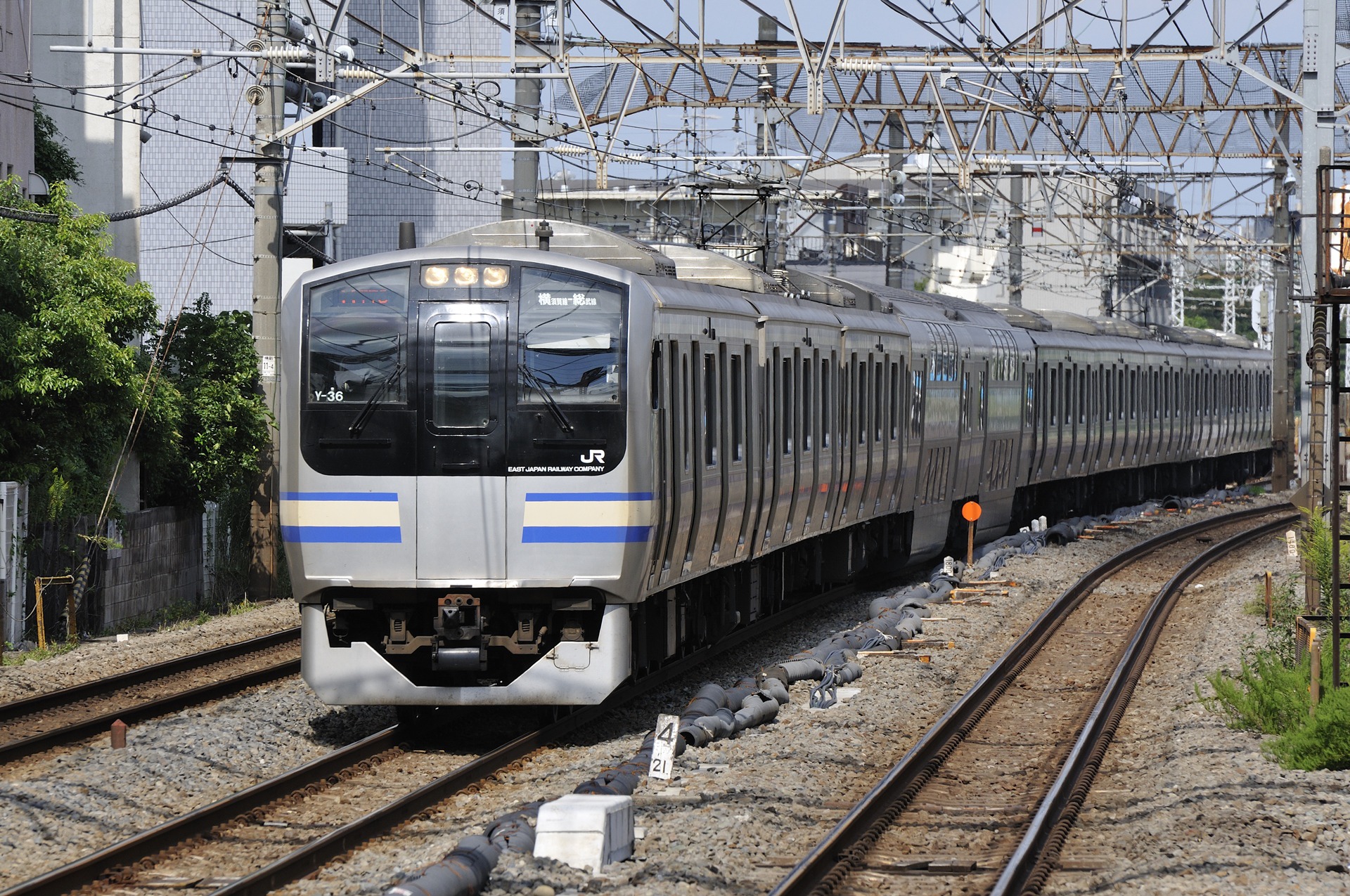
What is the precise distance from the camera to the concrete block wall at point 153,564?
17.2m

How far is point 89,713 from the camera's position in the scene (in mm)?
12016

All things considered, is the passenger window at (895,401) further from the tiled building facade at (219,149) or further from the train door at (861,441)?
the tiled building facade at (219,149)

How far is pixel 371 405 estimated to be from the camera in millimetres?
10570

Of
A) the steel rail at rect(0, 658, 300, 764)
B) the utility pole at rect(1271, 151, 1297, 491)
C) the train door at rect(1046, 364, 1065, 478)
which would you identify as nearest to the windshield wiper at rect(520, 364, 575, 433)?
the steel rail at rect(0, 658, 300, 764)

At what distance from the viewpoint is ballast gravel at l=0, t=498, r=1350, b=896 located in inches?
311

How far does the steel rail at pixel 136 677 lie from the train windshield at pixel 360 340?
124 inches

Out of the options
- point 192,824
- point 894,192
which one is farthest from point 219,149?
point 192,824

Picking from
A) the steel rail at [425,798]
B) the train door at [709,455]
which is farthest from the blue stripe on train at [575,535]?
the train door at [709,455]

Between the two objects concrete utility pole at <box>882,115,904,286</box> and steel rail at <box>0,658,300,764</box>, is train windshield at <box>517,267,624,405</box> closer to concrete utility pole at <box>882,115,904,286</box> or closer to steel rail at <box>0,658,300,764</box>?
steel rail at <box>0,658,300,764</box>

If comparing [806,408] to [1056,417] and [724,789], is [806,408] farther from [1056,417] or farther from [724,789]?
[1056,417]

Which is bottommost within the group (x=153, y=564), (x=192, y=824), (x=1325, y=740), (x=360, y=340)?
(x=192, y=824)

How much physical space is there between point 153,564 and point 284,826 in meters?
9.91

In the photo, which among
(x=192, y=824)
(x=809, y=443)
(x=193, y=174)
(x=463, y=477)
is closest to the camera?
(x=192, y=824)

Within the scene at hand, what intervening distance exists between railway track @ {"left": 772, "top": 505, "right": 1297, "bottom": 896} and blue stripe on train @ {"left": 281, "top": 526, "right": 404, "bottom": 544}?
122 inches
